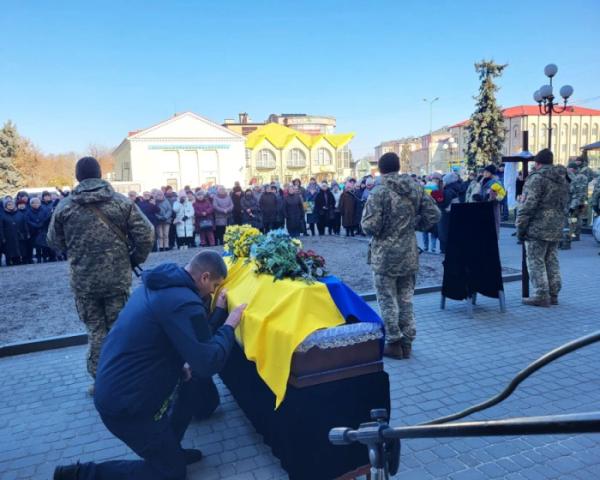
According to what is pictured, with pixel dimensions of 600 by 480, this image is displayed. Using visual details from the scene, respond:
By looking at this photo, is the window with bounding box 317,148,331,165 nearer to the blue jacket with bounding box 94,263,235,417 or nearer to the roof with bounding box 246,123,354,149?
the roof with bounding box 246,123,354,149

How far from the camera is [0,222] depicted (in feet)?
40.6

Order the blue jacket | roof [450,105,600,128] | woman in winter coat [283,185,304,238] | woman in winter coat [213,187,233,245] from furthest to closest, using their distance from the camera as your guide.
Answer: roof [450,105,600,128] < woman in winter coat [283,185,304,238] < woman in winter coat [213,187,233,245] < the blue jacket

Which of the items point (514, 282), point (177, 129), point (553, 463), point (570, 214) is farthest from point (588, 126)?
point (553, 463)

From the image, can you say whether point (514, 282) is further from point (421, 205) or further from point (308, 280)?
point (308, 280)

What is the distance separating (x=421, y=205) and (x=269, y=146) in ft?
202

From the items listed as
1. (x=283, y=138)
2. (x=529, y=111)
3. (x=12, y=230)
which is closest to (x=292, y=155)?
(x=283, y=138)

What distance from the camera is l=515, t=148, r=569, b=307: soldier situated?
6.75 m

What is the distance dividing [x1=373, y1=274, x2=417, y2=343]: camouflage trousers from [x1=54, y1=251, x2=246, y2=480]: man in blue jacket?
2.62 meters

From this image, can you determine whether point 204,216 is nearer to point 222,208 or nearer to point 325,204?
point 222,208

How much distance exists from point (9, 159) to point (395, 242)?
148ft

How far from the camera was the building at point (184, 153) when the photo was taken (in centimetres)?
5602

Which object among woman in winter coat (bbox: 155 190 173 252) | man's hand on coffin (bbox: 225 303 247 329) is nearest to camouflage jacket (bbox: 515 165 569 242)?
man's hand on coffin (bbox: 225 303 247 329)

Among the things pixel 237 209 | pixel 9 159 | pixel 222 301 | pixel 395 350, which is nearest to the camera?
pixel 222 301

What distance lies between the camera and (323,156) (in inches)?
2694
